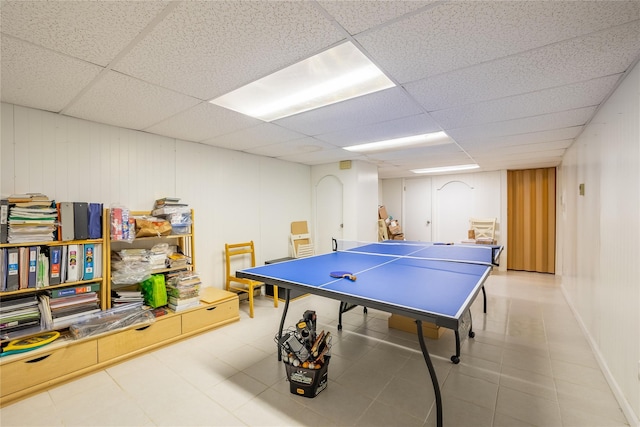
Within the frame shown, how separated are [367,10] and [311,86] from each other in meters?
1.01

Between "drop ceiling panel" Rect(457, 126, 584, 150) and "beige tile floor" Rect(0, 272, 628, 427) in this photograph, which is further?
"drop ceiling panel" Rect(457, 126, 584, 150)

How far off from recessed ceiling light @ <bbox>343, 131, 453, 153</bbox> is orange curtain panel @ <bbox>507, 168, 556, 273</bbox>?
11.6 ft

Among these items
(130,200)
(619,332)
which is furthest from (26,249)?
(619,332)

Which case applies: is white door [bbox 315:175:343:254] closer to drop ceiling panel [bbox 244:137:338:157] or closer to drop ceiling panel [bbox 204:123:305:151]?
drop ceiling panel [bbox 244:137:338:157]

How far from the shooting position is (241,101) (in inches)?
95.7

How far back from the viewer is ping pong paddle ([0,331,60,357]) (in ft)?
6.75

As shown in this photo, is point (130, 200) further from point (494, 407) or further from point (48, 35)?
point (494, 407)

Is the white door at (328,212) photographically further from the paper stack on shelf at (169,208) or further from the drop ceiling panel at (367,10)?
the drop ceiling panel at (367,10)

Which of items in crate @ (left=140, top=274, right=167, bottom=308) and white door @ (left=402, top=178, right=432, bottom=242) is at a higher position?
white door @ (left=402, top=178, right=432, bottom=242)

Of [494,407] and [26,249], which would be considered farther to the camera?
[26,249]

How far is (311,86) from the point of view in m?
2.21

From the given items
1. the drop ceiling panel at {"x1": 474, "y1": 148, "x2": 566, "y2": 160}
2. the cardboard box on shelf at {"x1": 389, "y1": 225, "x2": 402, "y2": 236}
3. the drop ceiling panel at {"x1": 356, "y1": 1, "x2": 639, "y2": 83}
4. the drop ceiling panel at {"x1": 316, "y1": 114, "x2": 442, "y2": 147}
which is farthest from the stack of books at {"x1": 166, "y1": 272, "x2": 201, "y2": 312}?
the cardboard box on shelf at {"x1": 389, "y1": 225, "x2": 402, "y2": 236}

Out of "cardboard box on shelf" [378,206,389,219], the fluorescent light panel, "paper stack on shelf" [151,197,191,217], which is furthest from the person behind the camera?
"cardboard box on shelf" [378,206,389,219]

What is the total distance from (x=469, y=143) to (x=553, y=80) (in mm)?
1817
